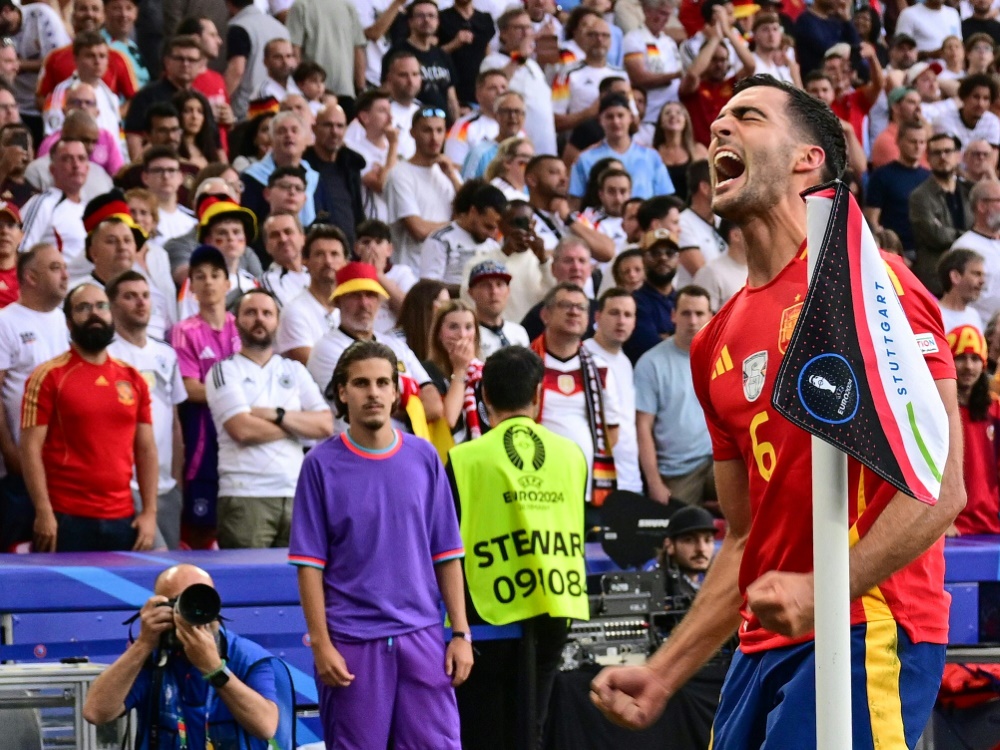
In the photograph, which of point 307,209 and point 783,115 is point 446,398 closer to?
point 307,209

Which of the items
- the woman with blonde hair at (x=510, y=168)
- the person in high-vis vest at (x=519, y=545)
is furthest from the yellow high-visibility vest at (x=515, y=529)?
the woman with blonde hair at (x=510, y=168)

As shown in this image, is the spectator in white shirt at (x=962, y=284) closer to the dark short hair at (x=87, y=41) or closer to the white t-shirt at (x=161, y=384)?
the white t-shirt at (x=161, y=384)

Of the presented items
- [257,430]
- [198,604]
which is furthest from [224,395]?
[198,604]

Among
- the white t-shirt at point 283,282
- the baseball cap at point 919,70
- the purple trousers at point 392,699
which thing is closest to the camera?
the purple trousers at point 392,699

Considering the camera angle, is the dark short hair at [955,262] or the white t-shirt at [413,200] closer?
the dark short hair at [955,262]

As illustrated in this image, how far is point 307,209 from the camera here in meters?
11.6

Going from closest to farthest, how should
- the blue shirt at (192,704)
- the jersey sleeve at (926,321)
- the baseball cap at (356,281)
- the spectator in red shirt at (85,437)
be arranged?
the jersey sleeve at (926,321)
the blue shirt at (192,704)
the spectator in red shirt at (85,437)
the baseball cap at (356,281)

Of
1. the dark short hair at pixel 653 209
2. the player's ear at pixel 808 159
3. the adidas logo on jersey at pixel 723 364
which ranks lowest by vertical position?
the adidas logo on jersey at pixel 723 364

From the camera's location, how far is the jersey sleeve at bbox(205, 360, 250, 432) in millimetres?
8281

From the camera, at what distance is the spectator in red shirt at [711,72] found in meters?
15.2

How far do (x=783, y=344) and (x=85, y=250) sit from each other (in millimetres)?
7078

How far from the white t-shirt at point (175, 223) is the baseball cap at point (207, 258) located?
1.30 m

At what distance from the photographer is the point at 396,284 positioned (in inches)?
414

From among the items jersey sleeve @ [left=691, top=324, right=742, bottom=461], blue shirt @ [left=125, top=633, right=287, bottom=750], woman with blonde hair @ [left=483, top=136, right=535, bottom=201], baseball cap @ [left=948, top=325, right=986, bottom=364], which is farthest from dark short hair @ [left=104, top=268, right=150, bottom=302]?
jersey sleeve @ [left=691, top=324, right=742, bottom=461]
